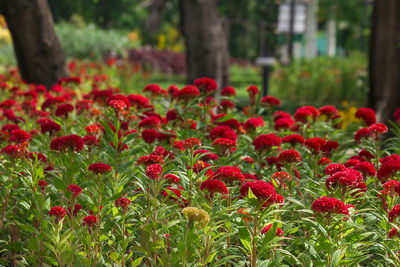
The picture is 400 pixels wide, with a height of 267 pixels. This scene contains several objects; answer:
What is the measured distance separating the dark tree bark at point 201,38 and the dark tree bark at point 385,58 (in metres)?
2.73

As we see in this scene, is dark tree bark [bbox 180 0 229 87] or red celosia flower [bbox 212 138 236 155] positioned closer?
red celosia flower [bbox 212 138 236 155]

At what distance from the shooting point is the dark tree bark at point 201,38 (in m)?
8.39

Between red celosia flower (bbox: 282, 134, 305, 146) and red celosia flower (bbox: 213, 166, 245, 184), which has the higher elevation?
red celosia flower (bbox: 213, 166, 245, 184)

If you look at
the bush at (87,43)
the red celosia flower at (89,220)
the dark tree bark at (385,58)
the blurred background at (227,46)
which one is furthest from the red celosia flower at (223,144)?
the bush at (87,43)

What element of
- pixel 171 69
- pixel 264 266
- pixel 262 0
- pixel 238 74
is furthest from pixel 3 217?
pixel 262 0

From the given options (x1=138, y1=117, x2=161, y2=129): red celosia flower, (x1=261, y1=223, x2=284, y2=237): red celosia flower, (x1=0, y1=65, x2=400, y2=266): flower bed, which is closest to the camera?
(x1=0, y1=65, x2=400, y2=266): flower bed

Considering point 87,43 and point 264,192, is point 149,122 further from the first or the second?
point 87,43

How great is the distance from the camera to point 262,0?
3381 centimetres

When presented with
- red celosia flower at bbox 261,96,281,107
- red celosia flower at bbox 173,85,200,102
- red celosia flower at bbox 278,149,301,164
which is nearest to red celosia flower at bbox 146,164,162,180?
red celosia flower at bbox 278,149,301,164

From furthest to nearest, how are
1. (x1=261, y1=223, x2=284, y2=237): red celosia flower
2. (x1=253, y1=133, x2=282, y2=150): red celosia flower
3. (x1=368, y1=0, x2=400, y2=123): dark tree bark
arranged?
1. (x1=368, y1=0, x2=400, y2=123): dark tree bark
2. (x1=253, y1=133, x2=282, y2=150): red celosia flower
3. (x1=261, y1=223, x2=284, y2=237): red celosia flower

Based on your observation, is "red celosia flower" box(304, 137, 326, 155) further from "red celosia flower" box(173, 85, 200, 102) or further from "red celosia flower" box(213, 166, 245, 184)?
"red celosia flower" box(173, 85, 200, 102)

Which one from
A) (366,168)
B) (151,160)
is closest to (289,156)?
(366,168)

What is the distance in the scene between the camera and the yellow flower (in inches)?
78.7

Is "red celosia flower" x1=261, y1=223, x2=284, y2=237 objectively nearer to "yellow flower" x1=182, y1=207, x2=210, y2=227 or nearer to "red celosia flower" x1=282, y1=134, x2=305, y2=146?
"yellow flower" x1=182, y1=207, x2=210, y2=227
